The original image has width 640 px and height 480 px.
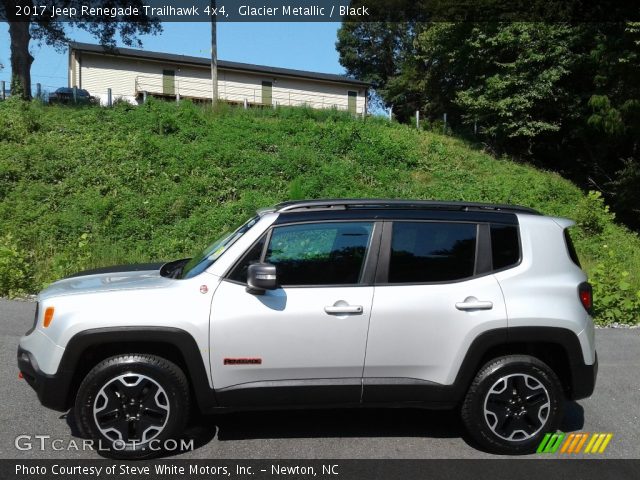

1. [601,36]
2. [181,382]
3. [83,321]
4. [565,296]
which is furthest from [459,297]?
[601,36]

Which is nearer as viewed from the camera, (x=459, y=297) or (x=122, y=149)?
(x=459, y=297)

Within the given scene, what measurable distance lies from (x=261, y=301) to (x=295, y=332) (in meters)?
0.30

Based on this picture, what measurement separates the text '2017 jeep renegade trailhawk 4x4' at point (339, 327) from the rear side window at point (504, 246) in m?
0.01

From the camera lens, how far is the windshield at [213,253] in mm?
4195

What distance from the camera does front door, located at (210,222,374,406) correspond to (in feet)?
12.7

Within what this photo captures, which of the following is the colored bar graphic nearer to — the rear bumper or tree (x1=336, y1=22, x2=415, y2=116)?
the rear bumper

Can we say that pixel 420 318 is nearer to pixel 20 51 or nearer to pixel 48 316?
pixel 48 316

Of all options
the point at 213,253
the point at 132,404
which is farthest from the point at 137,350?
the point at 213,253

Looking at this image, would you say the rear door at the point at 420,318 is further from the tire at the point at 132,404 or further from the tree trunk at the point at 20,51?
the tree trunk at the point at 20,51

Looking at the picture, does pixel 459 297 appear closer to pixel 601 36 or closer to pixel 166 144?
pixel 166 144

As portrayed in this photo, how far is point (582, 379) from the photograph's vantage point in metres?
4.20

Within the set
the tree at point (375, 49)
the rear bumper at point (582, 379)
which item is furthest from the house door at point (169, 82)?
the rear bumper at point (582, 379)

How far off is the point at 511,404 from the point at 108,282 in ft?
9.73

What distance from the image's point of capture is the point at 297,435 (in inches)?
172
